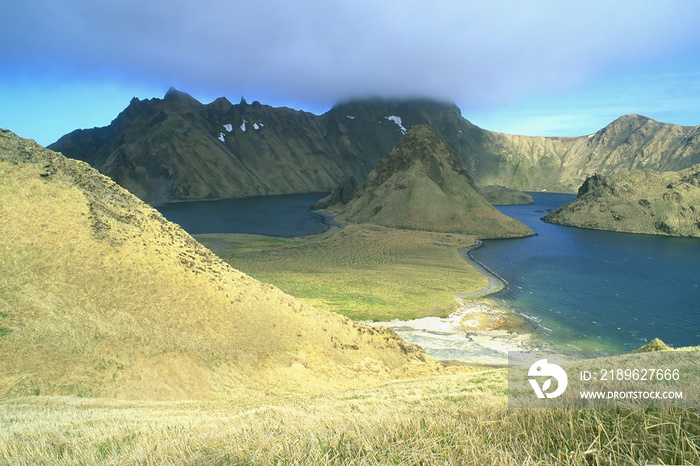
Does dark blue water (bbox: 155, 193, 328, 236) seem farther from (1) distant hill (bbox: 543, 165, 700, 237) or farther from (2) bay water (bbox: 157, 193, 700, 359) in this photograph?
(1) distant hill (bbox: 543, 165, 700, 237)

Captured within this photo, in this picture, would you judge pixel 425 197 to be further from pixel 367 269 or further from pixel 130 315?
pixel 130 315

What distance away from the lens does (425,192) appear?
108125mm

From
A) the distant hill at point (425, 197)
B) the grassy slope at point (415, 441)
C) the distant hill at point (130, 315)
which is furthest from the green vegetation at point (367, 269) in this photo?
the grassy slope at point (415, 441)

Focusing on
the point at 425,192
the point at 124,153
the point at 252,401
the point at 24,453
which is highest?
the point at 124,153

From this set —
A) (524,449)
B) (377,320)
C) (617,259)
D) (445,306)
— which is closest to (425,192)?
(617,259)

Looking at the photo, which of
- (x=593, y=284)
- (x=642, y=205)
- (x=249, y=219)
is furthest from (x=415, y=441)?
(x=642, y=205)

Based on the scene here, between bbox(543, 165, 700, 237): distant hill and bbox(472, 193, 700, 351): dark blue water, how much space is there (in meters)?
15.4

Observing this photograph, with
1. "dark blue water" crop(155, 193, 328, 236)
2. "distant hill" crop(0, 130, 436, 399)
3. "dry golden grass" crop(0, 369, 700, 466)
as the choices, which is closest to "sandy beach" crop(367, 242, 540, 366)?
"distant hill" crop(0, 130, 436, 399)

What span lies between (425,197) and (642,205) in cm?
6480

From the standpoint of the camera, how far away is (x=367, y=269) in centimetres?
5744

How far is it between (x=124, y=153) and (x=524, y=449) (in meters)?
225

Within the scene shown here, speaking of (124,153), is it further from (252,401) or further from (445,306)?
(252,401)

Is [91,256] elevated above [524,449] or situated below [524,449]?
above

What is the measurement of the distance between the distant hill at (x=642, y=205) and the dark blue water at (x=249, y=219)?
81.5m
